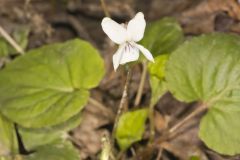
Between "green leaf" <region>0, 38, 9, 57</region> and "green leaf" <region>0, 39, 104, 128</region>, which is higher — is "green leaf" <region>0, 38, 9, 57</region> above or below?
above

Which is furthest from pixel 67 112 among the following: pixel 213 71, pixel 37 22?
pixel 37 22

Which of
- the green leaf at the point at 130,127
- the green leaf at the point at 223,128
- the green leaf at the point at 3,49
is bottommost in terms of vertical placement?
the green leaf at the point at 223,128

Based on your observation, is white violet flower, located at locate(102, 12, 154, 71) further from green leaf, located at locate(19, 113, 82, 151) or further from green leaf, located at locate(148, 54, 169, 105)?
green leaf, located at locate(19, 113, 82, 151)

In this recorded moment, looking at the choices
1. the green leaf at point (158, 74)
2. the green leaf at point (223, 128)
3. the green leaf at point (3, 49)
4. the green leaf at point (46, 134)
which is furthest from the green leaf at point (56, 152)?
the green leaf at point (3, 49)

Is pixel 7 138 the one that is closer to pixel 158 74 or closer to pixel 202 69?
pixel 158 74

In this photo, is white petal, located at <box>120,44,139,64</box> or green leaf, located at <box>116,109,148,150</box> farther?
green leaf, located at <box>116,109,148,150</box>

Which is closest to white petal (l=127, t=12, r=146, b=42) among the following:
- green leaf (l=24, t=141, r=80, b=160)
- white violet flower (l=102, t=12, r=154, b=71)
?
white violet flower (l=102, t=12, r=154, b=71)

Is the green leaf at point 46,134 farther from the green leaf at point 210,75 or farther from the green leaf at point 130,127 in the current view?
the green leaf at point 210,75
